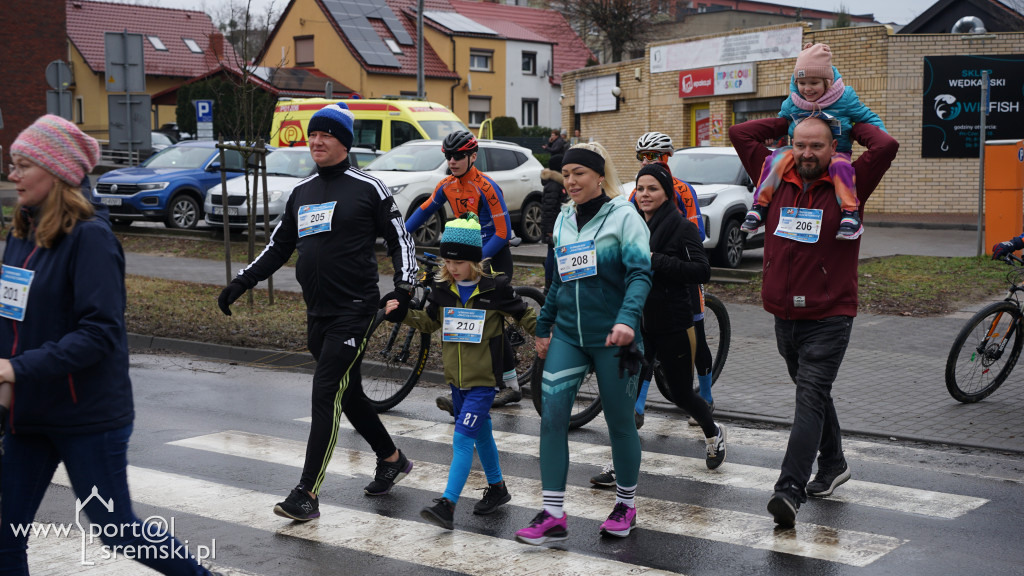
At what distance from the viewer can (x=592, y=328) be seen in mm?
5199

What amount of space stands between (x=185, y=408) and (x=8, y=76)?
43.9 m

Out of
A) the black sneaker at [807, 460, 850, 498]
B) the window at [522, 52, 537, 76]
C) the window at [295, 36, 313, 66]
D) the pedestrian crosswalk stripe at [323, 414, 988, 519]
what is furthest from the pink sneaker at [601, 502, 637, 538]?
the window at [522, 52, 537, 76]

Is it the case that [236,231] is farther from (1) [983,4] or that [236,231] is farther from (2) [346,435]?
(1) [983,4]

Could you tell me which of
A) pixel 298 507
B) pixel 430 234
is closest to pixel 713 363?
pixel 298 507

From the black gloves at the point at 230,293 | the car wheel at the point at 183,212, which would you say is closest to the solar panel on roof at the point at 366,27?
the car wheel at the point at 183,212

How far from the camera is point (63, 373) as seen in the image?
11.6 ft

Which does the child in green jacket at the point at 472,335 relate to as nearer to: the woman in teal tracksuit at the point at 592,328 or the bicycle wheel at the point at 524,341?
the woman in teal tracksuit at the point at 592,328

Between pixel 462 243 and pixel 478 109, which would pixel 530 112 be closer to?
pixel 478 109

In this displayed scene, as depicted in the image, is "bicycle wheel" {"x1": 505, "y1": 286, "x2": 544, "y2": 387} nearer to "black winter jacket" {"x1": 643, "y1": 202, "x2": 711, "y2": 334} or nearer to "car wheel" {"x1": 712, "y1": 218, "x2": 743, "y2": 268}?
"black winter jacket" {"x1": 643, "y1": 202, "x2": 711, "y2": 334}

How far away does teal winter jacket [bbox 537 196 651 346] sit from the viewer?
516 centimetres

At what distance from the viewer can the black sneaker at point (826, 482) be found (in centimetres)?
609

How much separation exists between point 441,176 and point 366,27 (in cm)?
3997

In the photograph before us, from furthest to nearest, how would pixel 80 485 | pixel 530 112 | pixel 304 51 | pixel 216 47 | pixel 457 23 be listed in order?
pixel 530 112, pixel 457 23, pixel 304 51, pixel 216 47, pixel 80 485

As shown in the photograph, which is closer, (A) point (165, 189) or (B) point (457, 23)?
(A) point (165, 189)
